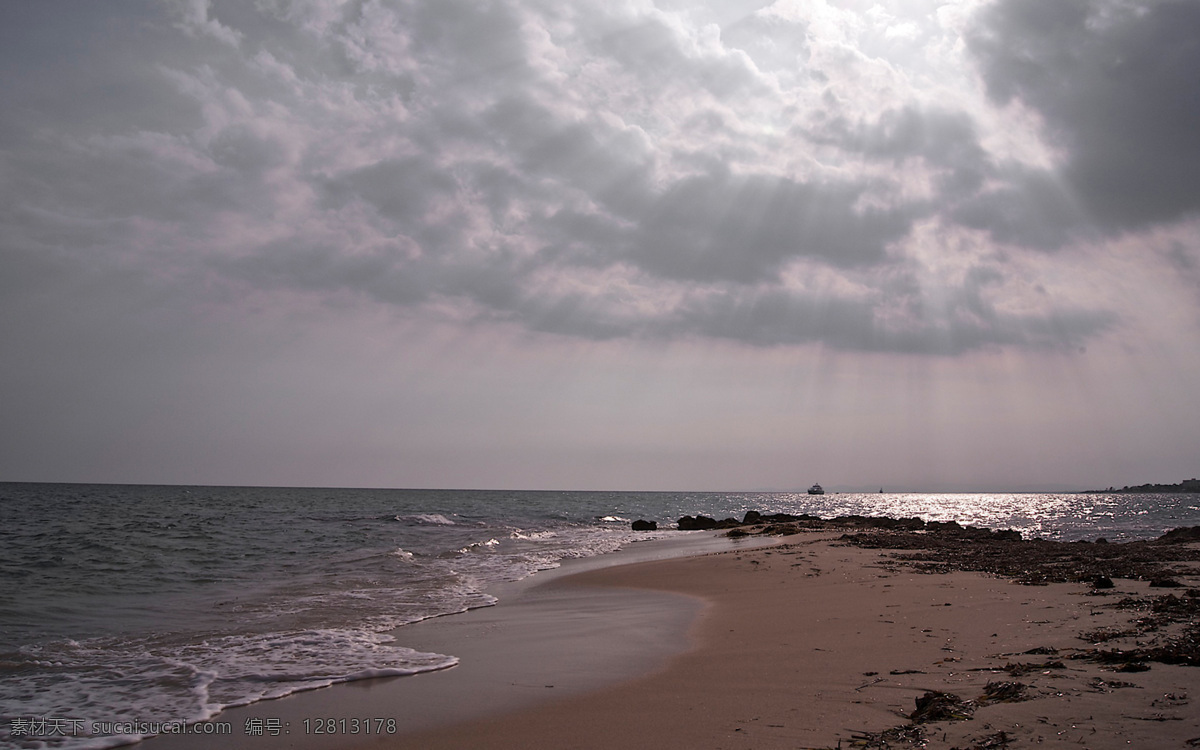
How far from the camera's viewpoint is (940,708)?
17.0 feet

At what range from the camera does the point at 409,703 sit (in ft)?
22.4

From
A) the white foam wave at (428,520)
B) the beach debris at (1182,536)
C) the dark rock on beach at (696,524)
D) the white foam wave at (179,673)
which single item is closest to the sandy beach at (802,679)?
the white foam wave at (179,673)

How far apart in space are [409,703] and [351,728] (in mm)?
730

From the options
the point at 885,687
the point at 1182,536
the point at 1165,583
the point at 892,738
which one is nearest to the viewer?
the point at 892,738

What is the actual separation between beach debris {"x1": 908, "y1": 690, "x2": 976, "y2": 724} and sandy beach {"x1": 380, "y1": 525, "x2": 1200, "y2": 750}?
57 millimetres

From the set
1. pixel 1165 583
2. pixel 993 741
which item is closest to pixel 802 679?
pixel 993 741

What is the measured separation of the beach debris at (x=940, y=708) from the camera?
198 inches

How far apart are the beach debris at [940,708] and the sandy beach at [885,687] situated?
57 millimetres

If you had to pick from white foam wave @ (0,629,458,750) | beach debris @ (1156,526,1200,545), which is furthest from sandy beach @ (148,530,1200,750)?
beach debris @ (1156,526,1200,545)

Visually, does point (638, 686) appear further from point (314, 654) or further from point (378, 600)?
point (378, 600)

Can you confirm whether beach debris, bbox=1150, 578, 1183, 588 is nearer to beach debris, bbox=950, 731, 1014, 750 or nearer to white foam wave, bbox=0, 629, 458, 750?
beach debris, bbox=950, 731, 1014, 750

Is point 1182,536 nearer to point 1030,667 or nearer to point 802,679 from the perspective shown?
point 1030,667

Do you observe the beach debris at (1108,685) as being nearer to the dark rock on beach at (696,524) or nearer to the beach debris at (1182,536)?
the beach debris at (1182,536)

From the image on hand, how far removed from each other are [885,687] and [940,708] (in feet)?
3.17
